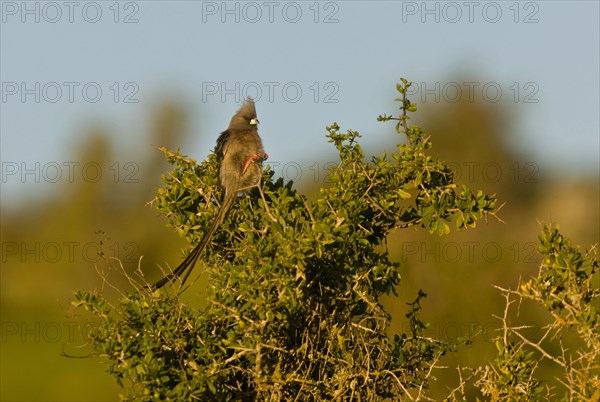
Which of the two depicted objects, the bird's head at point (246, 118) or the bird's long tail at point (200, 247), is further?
the bird's head at point (246, 118)

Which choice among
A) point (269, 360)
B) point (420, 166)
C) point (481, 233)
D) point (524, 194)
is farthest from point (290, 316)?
point (524, 194)

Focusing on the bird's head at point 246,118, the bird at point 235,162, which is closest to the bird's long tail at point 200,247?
the bird at point 235,162

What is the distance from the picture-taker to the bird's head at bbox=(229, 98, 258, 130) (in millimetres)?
8820

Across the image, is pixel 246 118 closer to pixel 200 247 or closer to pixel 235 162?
pixel 235 162

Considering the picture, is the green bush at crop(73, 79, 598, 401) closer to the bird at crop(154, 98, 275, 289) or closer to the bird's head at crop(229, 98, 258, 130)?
the bird at crop(154, 98, 275, 289)

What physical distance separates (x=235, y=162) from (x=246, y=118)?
3.09 feet

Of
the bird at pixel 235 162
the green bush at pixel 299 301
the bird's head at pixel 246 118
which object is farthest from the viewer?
the bird's head at pixel 246 118

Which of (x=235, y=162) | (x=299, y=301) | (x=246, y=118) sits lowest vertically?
(x=299, y=301)

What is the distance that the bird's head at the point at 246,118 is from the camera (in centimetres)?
882

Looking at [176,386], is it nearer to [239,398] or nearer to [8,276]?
[239,398]

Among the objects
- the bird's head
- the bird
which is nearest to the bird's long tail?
the bird

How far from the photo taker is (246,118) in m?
8.91

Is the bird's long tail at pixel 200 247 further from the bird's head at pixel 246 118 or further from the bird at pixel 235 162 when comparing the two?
the bird's head at pixel 246 118

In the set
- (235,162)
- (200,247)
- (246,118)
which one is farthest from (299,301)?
(246,118)
